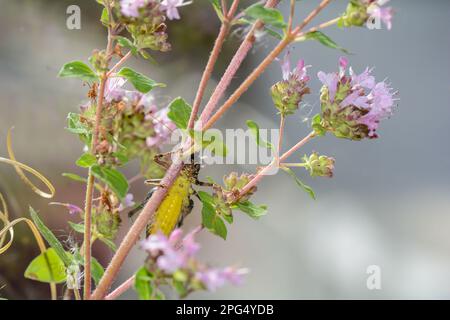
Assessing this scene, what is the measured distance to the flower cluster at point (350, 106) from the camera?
0.43 meters

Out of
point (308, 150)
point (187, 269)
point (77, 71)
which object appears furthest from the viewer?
point (308, 150)

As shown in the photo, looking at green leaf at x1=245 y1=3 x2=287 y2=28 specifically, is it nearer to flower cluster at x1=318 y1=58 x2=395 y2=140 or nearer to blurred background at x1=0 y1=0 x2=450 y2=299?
flower cluster at x1=318 y1=58 x2=395 y2=140

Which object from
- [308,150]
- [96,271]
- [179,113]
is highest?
[308,150]

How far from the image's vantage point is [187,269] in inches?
11.8

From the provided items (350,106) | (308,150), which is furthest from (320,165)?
(308,150)

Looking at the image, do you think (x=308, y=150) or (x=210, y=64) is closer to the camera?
(x=210, y=64)

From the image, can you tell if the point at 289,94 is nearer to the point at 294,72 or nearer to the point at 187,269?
the point at 294,72

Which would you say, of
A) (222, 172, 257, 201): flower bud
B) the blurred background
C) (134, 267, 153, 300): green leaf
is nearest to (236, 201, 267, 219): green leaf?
(222, 172, 257, 201): flower bud

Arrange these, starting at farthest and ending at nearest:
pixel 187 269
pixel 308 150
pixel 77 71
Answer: pixel 308 150 → pixel 77 71 → pixel 187 269

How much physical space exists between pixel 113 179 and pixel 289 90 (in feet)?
0.52

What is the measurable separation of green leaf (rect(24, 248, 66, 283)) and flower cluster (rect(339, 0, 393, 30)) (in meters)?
0.22

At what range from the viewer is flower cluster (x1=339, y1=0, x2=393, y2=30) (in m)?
0.37

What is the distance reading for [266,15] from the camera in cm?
35

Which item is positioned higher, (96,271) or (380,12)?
(380,12)
